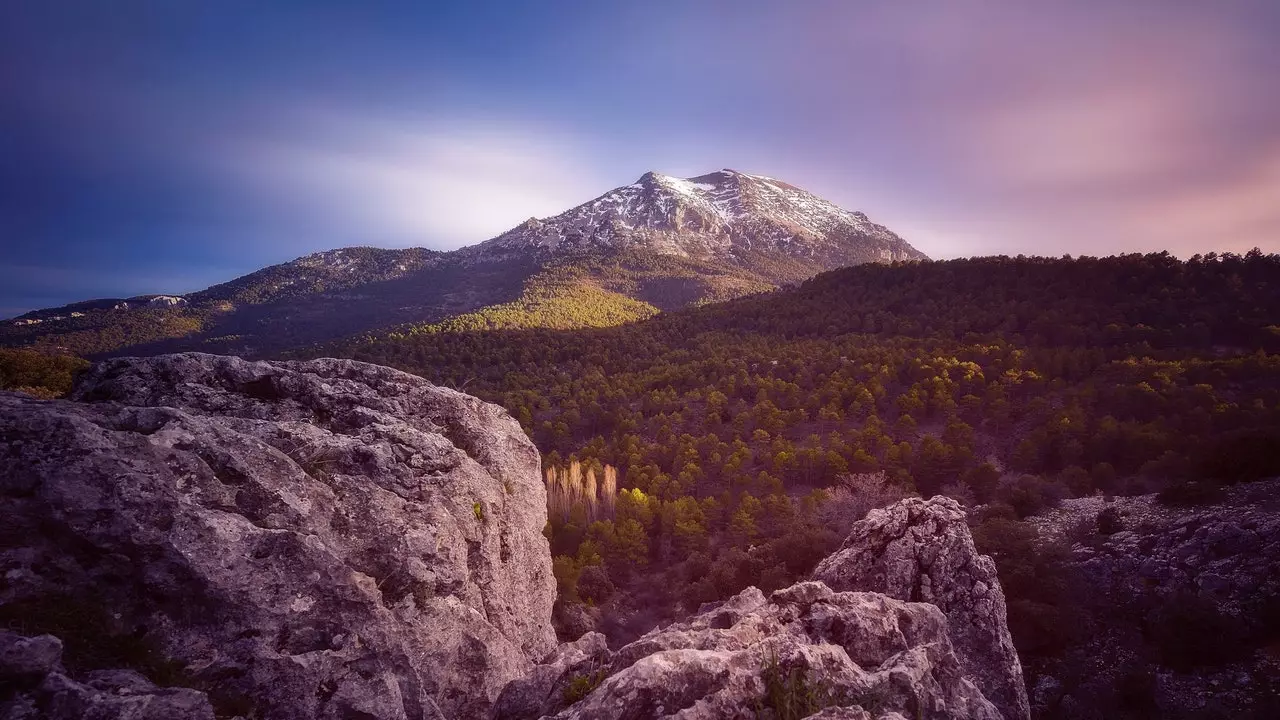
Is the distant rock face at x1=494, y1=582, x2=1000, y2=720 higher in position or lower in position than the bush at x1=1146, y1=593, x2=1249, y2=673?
higher

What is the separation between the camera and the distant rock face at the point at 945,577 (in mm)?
14336

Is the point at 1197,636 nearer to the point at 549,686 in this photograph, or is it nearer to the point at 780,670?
the point at 780,670

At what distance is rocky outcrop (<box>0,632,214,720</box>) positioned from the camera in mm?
6141

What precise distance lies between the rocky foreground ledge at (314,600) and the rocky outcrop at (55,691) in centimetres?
2

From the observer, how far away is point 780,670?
348 inches

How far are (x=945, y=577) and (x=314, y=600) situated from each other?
1771 centimetres

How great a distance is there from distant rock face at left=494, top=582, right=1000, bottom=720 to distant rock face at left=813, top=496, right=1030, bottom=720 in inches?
147

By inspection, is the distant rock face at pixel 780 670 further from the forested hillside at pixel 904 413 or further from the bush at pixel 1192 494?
the bush at pixel 1192 494

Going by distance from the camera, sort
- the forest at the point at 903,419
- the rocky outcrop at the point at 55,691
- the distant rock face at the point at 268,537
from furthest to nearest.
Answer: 1. the forest at the point at 903,419
2. the distant rock face at the point at 268,537
3. the rocky outcrop at the point at 55,691

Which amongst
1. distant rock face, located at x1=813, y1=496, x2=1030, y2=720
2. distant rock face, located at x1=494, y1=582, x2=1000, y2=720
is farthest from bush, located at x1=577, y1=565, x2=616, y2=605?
distant rock face, located at x1=494, y1=582, x2=1000, y2=720

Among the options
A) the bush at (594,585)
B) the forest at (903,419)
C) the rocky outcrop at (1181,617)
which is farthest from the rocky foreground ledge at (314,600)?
the bush at (594,585)

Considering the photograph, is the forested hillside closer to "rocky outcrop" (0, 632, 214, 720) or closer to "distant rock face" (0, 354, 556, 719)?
"distant rock face" (0, 354, 556, 719)

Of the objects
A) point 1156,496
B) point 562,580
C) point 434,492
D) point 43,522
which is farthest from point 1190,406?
point 43,522

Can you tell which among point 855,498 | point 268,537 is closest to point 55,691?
point 268,537
